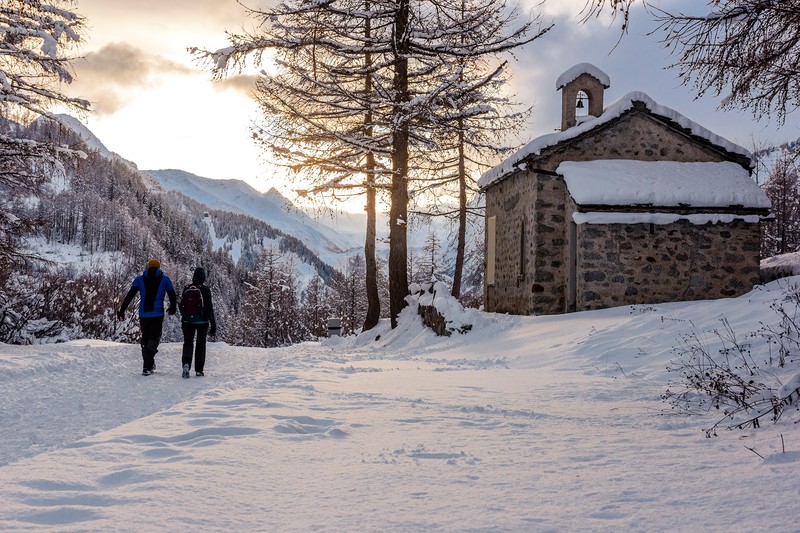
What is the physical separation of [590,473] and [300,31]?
14463 millimetres

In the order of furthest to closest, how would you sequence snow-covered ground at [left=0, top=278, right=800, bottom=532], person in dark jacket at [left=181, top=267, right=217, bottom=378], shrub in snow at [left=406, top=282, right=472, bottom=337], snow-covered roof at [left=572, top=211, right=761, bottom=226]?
snow-covered roof at [left=572, top=211, right=761, bottom=226] < shrub in snow at [left=406, top=282, right=472, bottom=337] < person in dark jacket at [left=181, top=267, right=217, bottom=378] < snow-covered ground at [left=0, top=278, right=800, bottom=532]

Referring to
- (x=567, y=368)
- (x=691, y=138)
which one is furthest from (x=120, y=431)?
(x=691, y=138)

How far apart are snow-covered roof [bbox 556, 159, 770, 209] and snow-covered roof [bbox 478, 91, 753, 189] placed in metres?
0.72

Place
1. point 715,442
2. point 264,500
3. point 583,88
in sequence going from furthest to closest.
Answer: point 583,88 → point 715,442 → point 264,500

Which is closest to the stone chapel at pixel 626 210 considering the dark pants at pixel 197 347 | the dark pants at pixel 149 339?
the dark pants at pixel 197 347

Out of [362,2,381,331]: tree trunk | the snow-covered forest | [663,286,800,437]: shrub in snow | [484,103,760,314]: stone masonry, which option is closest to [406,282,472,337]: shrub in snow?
the snow-covered forest

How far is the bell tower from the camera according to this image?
16078mm

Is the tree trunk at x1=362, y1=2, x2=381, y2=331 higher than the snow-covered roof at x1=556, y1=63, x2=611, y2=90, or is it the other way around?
the snow-covered roof at x1=556, y1=63, x2=611, y2=90

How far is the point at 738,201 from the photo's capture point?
45.8 feet

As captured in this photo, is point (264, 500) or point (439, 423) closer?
point (264, 500)

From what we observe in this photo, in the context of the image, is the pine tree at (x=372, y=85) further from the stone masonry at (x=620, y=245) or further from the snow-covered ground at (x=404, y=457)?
the snow-covered ground at (x=404, y=457)

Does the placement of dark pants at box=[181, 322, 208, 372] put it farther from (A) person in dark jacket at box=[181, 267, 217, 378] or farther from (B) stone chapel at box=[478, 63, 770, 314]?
(B) stone chapel at box=[478, 63, 770, 314]

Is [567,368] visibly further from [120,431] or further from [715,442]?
[120,431]

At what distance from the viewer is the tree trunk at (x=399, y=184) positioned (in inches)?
606
